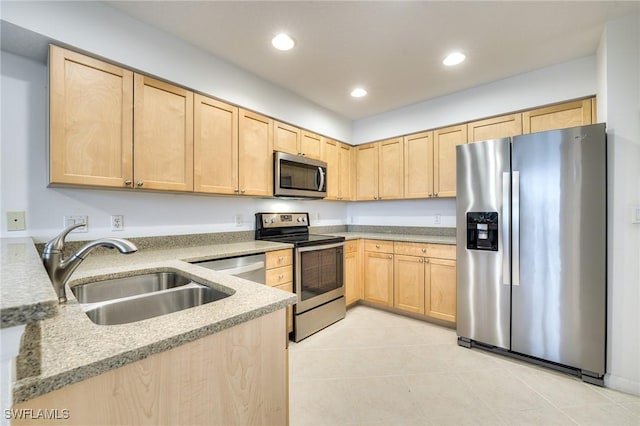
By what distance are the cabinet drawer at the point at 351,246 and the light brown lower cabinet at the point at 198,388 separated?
2.36 m

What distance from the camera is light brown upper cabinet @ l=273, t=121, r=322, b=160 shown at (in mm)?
2896

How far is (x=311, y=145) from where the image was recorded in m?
3.32

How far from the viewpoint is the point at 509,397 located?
5.94ft

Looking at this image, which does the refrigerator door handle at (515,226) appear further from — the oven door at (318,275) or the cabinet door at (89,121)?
the cabinet door at (89,121)

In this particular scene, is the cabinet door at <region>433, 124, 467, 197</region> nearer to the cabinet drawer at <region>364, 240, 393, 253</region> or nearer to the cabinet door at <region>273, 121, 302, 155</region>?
the cabinet drawer at <region>364, 240, 393, 253</region>

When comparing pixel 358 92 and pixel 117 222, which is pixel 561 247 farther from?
pixel 117 222

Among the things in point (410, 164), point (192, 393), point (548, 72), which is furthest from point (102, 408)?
point (548, 72)

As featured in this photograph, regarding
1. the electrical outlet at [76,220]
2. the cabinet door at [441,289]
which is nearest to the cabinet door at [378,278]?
the cabinet door at [441,289]

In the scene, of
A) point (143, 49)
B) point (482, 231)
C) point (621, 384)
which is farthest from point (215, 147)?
point (621, 384)

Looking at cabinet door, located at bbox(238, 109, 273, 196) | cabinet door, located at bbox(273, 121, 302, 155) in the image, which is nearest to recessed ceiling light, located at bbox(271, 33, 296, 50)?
cabinet door, located at bbox(238, 109, 273, 196)

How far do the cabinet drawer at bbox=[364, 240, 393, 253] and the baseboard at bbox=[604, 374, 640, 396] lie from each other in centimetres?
190

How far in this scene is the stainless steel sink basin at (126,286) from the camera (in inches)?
54.1

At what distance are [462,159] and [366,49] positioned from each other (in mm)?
1276

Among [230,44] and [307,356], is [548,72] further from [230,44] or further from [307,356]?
[307,356]
